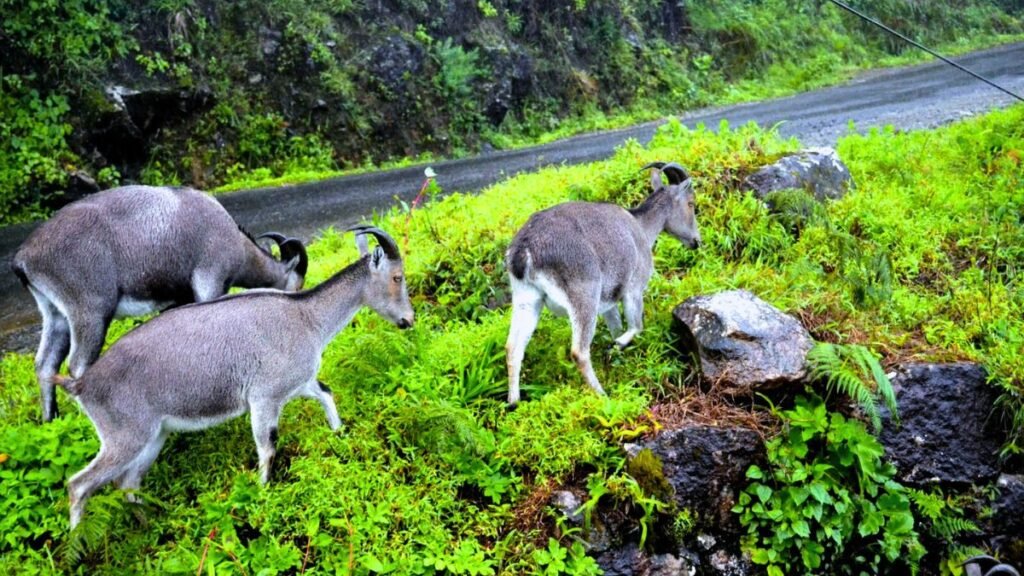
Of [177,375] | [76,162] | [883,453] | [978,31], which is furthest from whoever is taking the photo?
[978,31]

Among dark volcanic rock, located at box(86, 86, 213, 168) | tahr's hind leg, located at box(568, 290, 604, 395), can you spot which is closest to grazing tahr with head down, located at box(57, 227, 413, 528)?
tahr's hind leg, located at box(568, 290, 604, 395)

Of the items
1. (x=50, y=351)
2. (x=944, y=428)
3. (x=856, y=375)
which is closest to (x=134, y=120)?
(x=50, y=351)

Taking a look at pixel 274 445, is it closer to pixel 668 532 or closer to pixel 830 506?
pixel 668 532

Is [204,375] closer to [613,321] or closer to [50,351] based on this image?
[50,351]

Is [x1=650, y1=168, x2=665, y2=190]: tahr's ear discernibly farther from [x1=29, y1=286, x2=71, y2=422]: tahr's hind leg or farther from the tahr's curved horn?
[x1=29, y1=286, x2=71, y2=422]: tahr's hind leg

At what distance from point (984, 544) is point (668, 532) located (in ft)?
8.41

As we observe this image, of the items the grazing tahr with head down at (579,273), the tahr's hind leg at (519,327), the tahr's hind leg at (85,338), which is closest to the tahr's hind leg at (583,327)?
the grazing tahr with head down at (579,273)

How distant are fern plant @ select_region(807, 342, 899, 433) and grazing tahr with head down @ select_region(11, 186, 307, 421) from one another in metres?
4.90

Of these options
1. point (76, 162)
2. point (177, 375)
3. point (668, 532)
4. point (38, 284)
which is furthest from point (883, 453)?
point (76, 162)

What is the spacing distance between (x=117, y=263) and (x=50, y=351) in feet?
3.20

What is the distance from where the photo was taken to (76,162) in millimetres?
15047

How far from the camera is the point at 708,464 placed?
618 cm

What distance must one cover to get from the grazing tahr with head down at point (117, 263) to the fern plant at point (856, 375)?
490 centimetres

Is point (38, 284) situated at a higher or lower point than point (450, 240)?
higher
